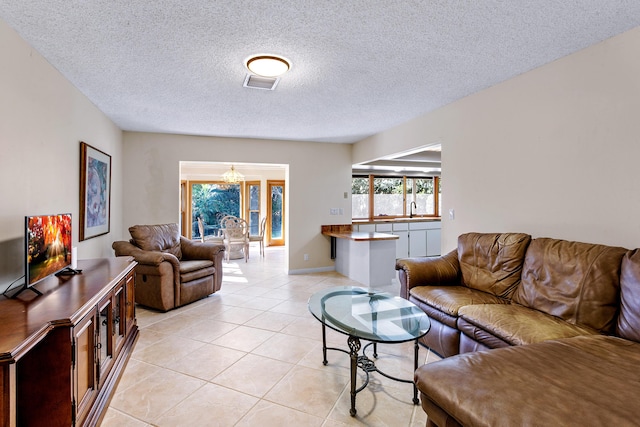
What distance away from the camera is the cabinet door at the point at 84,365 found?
156 centimetres

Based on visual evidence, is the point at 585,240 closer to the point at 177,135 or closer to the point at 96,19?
the point at 96,19

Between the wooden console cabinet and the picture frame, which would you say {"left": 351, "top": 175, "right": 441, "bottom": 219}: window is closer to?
the picture frame

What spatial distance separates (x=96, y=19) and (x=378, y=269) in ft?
13.3

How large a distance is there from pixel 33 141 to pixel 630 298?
3851 mm

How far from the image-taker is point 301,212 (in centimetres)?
555

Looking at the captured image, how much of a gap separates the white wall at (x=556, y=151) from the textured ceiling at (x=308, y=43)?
188 millimetres

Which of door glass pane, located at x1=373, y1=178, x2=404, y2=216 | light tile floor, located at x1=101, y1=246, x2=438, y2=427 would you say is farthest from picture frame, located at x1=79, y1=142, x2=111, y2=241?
door glass pane, located at x1=373, y1=178, x2=404, y2=216

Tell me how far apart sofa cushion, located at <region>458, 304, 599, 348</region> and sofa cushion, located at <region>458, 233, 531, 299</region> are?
0.28 metres

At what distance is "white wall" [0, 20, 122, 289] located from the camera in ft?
6.30

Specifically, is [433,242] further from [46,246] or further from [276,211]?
[46,246]

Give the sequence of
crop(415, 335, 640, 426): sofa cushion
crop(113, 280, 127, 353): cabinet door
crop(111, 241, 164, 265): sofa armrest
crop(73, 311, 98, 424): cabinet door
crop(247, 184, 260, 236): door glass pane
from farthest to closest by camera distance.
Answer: crop(247, 184, 260, 236): door glass pane → crop(111, 241, 164, 265): sofa armrest → crop(113, 280, 127, 353): cabinet door → crop(73, 311, 98, 424): cabinet door → crop(415, 335, 640, 426): sofa cushion

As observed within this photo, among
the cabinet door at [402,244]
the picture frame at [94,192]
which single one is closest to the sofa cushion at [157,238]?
the picture frame at [94,192]

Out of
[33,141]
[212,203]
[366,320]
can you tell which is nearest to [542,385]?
[366,320]

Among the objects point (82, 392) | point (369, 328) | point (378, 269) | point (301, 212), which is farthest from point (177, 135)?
point (369, 328)
